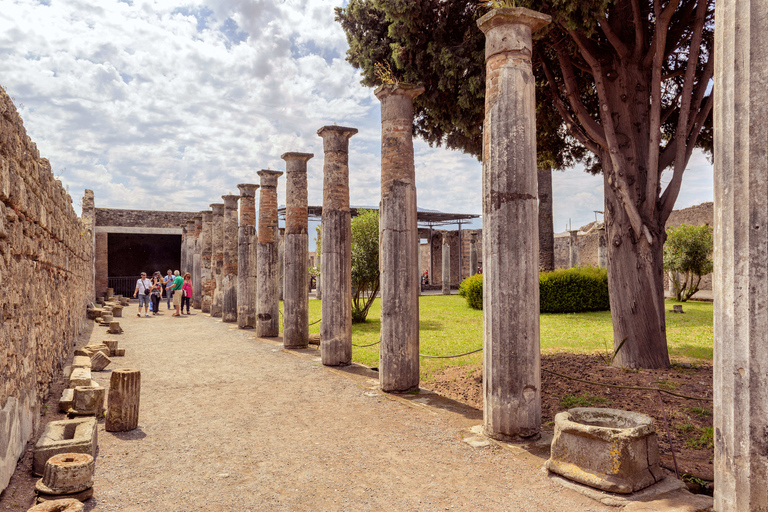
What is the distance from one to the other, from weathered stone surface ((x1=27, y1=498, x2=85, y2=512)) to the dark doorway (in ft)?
97.2

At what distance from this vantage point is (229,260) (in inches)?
620

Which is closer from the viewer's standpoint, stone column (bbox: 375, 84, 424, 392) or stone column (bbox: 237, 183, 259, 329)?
stone column (bbox: 375, 84, 424, 392)

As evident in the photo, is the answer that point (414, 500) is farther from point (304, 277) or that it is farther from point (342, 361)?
point (304, 277)

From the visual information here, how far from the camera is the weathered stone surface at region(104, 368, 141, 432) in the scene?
500 centimetres

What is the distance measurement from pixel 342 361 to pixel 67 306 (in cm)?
474

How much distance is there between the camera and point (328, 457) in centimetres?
438

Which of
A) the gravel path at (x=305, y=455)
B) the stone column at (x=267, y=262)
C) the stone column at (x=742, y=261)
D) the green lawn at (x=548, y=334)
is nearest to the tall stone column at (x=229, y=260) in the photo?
the green lawn at (x=548, y=334)

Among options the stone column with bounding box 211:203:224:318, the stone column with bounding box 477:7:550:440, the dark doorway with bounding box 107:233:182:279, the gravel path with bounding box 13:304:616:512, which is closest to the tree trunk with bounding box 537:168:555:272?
the stone column with bounding box 211:203:224:318

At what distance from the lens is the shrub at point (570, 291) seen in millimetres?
16609

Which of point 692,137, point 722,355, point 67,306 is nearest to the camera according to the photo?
point 722,355

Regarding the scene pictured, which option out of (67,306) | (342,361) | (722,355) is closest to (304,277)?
(342,361)

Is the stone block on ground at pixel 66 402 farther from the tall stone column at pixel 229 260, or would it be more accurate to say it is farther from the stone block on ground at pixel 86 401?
the tall stone column at pixel 229 260

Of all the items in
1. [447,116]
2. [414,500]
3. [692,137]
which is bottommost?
[414,500]

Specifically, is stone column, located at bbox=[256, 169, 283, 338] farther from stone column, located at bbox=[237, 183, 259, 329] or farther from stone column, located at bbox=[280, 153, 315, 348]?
stone column, located at bbox=[280, 153, 315, 348]
